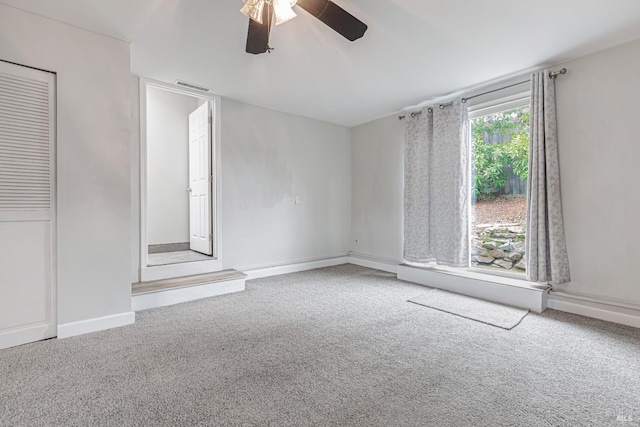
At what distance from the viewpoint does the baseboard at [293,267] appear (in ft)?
14.2

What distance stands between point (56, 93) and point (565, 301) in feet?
16.2

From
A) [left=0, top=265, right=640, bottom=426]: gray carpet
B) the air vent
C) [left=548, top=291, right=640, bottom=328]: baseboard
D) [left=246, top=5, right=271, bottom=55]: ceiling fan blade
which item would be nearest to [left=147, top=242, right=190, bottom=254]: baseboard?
[left=0, top=265, right=640, bottom=426]: gray carpet

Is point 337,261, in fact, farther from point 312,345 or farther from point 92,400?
point 92,400

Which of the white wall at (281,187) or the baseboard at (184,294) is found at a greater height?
the white wall at (281,187)

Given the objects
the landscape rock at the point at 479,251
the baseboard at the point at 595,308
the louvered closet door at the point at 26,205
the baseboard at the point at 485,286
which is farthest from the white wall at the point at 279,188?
the baseboard at the point at 595,308

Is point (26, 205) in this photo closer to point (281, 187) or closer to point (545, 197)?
point (281, 187)

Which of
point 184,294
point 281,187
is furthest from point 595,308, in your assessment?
point 184,294

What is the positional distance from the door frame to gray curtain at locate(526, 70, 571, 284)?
3.67 metres

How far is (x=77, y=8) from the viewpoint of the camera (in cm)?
220

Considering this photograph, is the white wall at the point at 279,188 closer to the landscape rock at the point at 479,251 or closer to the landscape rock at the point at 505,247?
the landscape rock at the point at 479,251

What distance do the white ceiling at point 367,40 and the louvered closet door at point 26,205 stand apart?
0.64 metres

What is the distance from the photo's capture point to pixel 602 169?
278 centimetres

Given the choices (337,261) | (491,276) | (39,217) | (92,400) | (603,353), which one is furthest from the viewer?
(337,261)

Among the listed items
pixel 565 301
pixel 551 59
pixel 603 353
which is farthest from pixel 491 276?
pixel 551 59
